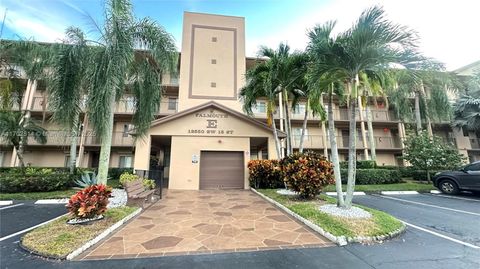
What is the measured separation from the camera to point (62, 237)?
15.6 feet

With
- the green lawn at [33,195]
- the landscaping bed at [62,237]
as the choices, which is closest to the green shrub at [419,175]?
the landscaping bed at [62,237]

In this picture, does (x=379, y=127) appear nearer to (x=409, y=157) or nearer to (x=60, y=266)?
(x=409, y=157)

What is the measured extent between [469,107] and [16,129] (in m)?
32.8

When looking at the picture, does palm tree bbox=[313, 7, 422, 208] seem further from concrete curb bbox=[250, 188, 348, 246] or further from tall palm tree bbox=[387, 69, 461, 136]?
tall palm tree bbox=[387, 69, 461, 136]

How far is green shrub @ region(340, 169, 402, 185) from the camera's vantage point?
14.5 m

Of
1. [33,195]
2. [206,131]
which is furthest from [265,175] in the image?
[33,195]

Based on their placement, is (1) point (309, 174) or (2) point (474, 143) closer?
(1) point (309, 174)

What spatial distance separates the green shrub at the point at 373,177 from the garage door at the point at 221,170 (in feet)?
22.6

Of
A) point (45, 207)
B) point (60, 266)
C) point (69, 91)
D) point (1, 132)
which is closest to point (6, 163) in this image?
point (1, 132)

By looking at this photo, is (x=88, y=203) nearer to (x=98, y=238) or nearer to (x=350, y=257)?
(x=98, y=238)

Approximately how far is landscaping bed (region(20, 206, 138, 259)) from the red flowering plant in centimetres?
26

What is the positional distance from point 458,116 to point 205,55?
2274 centimetres

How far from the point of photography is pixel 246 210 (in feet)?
25.8

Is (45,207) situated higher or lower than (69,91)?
lower
